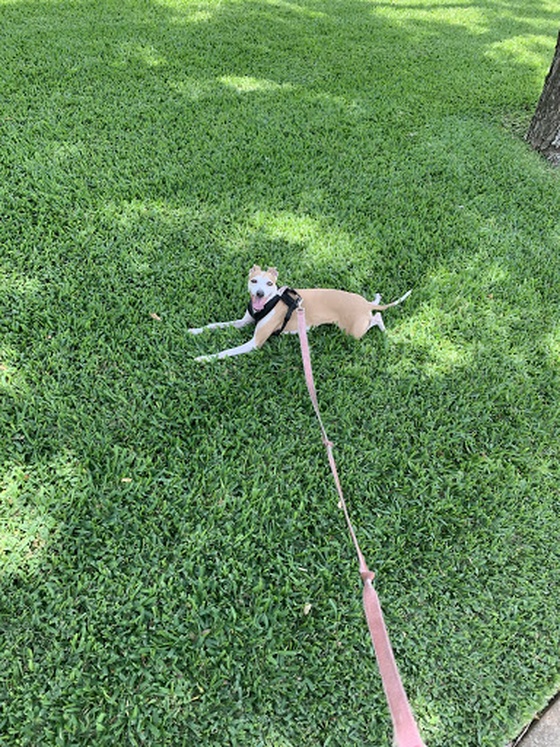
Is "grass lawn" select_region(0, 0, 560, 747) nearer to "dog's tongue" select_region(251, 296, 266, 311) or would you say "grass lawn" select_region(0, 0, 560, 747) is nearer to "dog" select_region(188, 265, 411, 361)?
"dog" select_region(188, 265, 411, 361)

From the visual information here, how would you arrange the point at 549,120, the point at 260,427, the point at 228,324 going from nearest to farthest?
1. the point at 260,427
2. the point at 228,324
3. the point at 549,120

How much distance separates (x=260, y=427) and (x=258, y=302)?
0.66m

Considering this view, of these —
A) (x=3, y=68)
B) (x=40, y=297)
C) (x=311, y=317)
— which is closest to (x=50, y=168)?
(x=40, y=297)

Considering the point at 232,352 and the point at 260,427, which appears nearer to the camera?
the point at 260,427

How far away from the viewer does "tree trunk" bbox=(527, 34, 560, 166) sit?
4.60m

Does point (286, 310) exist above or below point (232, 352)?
above

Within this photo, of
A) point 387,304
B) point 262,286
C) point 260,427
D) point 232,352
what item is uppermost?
point 262,286

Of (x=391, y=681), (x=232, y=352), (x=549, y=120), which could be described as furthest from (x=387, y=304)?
(x=549, y=120)

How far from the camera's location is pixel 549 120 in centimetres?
480

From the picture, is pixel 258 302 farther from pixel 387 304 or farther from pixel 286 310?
pixel 387 304

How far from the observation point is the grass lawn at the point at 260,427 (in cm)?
184

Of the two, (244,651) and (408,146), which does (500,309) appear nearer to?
(408,146)

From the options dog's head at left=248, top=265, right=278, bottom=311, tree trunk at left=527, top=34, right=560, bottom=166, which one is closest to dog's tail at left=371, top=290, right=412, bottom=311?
dog's head at left=248, top=265, right=278, bottom=311

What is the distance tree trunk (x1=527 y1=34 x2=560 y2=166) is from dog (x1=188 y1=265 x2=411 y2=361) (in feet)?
10.3
